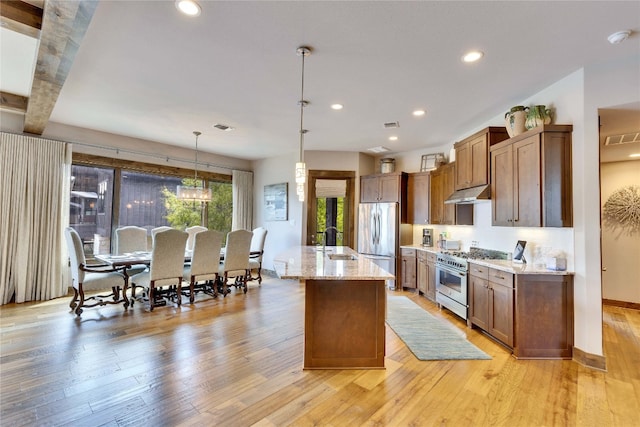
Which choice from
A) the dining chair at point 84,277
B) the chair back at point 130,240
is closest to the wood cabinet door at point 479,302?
the dining chair at point 84,277

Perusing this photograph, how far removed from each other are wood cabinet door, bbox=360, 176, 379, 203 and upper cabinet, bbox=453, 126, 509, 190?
75.5 inches

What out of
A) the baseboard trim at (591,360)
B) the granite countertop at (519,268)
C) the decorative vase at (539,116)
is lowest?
the baseboard trim at (591,360)

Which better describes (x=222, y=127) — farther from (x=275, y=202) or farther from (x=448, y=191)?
(x=448, y=191)

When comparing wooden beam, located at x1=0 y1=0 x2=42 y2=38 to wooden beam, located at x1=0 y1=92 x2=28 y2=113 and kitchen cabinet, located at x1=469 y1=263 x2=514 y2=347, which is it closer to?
wooden beam, located at x1=0 y1=92 x2=28 y2=113

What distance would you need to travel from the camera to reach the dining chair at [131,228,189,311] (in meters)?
4.04

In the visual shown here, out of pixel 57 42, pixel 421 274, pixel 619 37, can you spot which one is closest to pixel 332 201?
pixel 421 274

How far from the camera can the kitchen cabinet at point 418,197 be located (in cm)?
555

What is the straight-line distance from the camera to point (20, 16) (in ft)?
7.39

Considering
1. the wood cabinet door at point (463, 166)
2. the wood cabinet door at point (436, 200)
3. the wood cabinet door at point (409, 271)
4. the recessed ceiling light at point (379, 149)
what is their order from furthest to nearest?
the recessed ceiling light at point (379, 149) → the wood cabinet door at point (409, 271) → the wood cabinet door at point (436, 200) → the wood cabinet door at point (463, 166)

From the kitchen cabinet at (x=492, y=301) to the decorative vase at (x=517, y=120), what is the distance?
1.58 metres

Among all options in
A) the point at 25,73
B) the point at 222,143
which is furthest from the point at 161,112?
the point at 222,143

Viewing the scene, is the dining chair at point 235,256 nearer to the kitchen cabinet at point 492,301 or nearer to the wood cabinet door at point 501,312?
the kitchen cabinet at point 492,301

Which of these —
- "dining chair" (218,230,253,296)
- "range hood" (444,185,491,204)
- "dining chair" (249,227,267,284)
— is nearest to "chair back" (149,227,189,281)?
"dining chair" (218,230,253,296)

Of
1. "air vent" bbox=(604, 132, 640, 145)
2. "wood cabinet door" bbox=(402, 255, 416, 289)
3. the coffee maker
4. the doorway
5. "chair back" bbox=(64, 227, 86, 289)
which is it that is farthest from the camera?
the doorway
